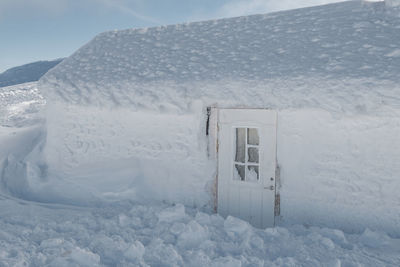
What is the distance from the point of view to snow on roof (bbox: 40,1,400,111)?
4.75 m

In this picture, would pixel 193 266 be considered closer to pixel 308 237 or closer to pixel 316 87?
Result: pixel 308 237

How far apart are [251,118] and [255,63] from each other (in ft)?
3.35

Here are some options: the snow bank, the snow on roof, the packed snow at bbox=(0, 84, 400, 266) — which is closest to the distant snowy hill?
the snow on roof

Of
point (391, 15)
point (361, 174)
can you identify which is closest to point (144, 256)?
point (361, 174)

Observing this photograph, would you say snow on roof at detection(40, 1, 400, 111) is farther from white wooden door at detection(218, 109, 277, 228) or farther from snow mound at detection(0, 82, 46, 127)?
snow mound at detection(0, 82, 46, 127)

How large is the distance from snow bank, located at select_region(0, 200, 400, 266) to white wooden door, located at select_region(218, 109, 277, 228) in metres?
0.73

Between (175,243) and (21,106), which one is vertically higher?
(21,106)

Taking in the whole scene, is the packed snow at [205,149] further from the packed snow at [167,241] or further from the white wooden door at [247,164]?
the white wooden door at [247,164]

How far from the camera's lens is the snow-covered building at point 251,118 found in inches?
181

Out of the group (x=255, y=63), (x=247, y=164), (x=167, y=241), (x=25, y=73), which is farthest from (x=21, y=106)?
(x=25, y=73)

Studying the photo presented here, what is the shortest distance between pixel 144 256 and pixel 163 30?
547cm

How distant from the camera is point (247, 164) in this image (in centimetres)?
541

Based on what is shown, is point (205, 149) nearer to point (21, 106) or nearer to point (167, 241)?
point (167, 241)

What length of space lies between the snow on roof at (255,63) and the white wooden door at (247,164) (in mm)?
289
